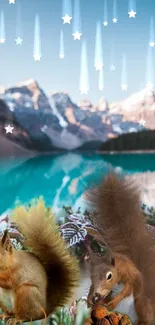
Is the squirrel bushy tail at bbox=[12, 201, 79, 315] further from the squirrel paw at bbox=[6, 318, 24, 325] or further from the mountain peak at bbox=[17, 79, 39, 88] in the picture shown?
the mountain peak at bbox=[17, 79, 39, 88]

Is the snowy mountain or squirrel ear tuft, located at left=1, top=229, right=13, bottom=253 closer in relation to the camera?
squirrel ear tuft, located at left=1, top=229, right=13, bottom=253

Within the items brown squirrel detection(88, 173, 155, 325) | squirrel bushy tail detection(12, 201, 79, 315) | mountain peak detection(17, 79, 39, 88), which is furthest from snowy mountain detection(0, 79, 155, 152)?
squirrel bushy tail detection(12, 201, 79, 315)

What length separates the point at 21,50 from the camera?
2.08m

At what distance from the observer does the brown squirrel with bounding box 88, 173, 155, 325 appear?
1.53m

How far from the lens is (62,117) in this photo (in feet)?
7.11

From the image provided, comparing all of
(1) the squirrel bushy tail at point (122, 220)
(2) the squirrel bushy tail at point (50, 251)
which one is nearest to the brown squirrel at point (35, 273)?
(2) the squirrel bushy tail at point (50, 251)

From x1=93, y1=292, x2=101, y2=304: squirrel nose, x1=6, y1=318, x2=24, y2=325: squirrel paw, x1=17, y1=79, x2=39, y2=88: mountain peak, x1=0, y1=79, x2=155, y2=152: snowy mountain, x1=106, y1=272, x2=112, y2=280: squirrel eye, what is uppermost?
x1=17, y1=79, x2=39, y2=88: mountain peak

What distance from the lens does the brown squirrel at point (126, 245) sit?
1534mm

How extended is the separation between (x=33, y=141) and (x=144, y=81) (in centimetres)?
54

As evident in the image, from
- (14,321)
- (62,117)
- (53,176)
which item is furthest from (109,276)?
(62,117)

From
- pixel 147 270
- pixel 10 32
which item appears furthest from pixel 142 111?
pixel 147 270

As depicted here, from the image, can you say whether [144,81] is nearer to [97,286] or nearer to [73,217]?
[73,217]

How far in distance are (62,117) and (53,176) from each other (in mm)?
265

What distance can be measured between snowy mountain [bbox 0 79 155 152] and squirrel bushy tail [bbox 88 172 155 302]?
55 centimetres
